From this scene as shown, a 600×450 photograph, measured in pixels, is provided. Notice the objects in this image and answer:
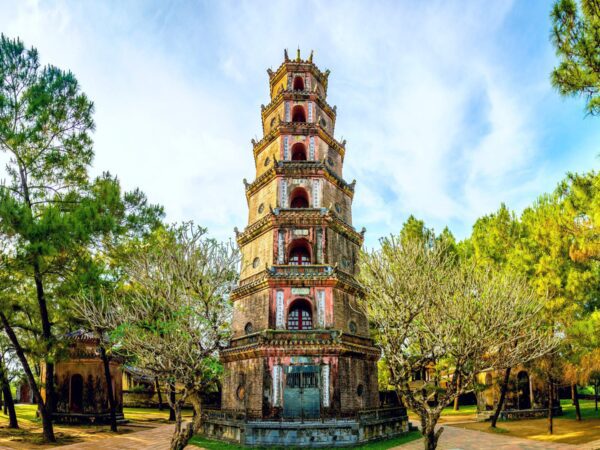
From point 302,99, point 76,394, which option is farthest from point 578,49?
point 76,394

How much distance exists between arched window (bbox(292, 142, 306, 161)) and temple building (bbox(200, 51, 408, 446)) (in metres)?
0.06

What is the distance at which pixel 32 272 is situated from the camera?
55.3 feet

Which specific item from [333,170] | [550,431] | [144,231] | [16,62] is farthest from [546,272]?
[16,62]

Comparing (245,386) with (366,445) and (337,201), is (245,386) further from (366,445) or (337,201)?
(337,201)

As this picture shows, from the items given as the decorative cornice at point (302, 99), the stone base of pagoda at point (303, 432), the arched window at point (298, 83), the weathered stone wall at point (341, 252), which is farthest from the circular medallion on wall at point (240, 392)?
the arched window at point (298, 83)

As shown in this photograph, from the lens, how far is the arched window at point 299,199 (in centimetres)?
2362

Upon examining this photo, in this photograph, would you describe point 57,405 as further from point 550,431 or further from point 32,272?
point 550,431

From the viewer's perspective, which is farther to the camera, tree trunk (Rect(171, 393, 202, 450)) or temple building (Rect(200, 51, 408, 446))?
temple building (Rect(200, 51, 408, 446))

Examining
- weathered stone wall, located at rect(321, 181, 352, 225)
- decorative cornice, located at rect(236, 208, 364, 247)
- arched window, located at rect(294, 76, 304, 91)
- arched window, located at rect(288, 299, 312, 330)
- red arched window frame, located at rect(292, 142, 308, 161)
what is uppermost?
arched window, located at rect(294, 76, 304, 91)

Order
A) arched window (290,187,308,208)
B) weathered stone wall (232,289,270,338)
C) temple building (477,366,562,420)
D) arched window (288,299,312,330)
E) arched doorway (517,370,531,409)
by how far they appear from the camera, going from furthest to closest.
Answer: arched doorway (517,370,531,409) → temple building (477,366,562,420) → arched window (290,187,308,208) → arched window (288,299,312,330) → weathered stone wall (232,289,270,338)

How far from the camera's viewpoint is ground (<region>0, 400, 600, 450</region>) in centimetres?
1838

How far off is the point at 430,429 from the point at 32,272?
14.9m

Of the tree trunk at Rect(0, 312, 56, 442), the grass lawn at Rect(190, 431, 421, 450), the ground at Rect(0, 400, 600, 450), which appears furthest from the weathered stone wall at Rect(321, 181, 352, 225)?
the tree trunk at Rect(0, 312, 56, 442)

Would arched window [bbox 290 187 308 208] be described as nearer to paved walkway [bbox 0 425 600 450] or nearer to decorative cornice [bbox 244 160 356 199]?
decorative cornice [bbox 244 160 356 199]
